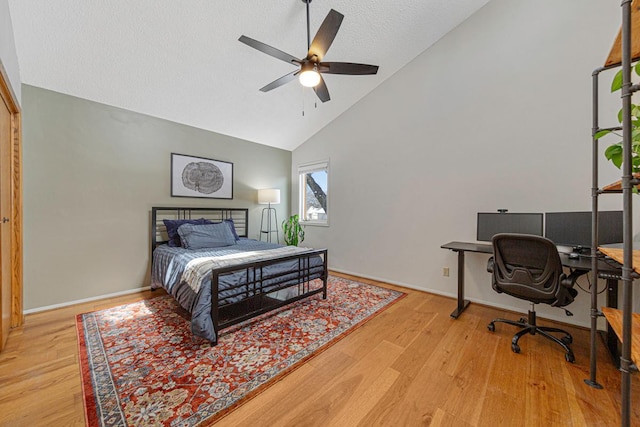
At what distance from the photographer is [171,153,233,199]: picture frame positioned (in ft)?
12.3

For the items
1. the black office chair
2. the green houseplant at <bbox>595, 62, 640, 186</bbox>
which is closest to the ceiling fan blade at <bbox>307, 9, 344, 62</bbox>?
the green houseplant at <bbox>595, 62, 640, 186</bbox>

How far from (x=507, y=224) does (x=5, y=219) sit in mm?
4719

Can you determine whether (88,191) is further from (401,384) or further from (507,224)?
(507,224)

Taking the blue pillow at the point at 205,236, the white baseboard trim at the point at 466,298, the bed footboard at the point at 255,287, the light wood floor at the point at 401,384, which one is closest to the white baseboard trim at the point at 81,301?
the light wood floor at the point at 401,384

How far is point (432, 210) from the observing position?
133 inches

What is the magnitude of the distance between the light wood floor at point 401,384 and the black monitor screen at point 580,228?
0.88 metres

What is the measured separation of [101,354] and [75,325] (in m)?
0.81

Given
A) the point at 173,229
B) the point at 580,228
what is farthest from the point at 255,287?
the point at 580,228

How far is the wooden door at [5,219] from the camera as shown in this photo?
2.02 m

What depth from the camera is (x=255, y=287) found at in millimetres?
2426

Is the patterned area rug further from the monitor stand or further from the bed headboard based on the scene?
the monitor stand

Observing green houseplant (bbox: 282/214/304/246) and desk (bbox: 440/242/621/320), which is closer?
desk (bbox: 440/242/621/320)

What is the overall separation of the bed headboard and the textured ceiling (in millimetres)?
1344

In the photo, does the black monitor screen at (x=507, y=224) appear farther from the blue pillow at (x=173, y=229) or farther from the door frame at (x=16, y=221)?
the door frame at (x=16, y=221)
